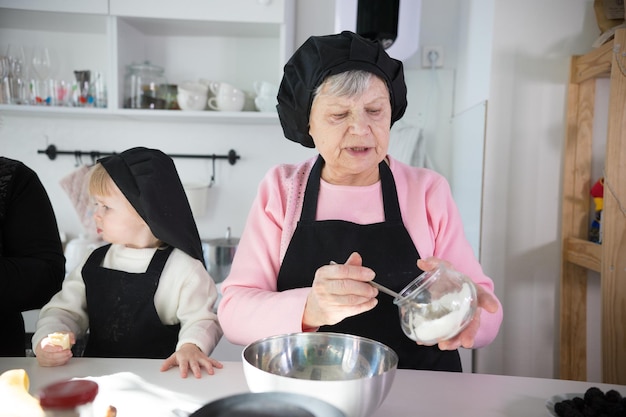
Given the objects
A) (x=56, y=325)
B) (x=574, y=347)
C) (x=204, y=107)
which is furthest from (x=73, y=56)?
(x=574, y=347)

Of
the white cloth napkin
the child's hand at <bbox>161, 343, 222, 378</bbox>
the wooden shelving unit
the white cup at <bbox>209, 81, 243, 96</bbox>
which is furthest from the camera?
the white cup at <bbox>209, 81, 243, 96</bbox>

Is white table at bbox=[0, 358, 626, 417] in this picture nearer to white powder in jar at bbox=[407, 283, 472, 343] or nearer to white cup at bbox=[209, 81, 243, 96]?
white powder in jar at bbox=[407, 283, 472, 343]

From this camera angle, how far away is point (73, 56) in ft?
8.40

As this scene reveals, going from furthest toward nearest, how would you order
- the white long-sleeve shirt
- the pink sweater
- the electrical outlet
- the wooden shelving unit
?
the electrical outlet, the wooden shelving unit, the white long-sleeve shirt, the pink sweater

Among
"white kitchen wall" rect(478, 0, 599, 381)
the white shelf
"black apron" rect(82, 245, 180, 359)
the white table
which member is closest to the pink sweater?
the white table

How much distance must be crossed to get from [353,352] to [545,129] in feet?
4.55

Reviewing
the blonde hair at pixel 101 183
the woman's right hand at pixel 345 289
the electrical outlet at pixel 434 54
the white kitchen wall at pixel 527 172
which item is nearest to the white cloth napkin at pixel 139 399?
the woman's right hand at pixel 345 289

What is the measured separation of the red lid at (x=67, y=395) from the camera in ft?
1.90

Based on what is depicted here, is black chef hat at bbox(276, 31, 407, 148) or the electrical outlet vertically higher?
the electrical outlet

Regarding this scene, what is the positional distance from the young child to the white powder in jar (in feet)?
1.84

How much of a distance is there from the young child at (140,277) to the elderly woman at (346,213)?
21cm

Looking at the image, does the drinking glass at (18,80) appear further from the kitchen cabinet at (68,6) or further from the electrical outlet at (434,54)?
the electrical outlet at (434,54)

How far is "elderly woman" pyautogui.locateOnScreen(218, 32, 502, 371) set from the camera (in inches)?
42.5

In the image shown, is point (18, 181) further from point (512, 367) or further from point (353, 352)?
point (512, 367)
